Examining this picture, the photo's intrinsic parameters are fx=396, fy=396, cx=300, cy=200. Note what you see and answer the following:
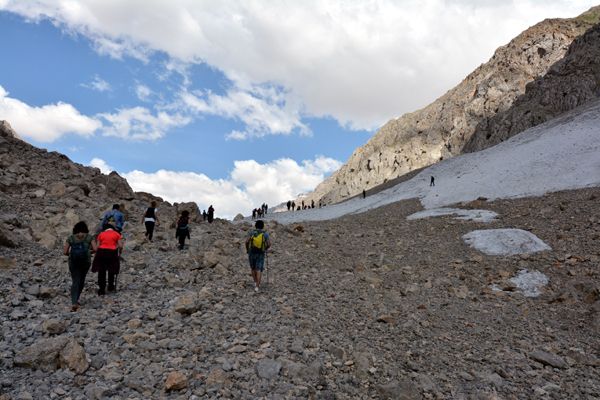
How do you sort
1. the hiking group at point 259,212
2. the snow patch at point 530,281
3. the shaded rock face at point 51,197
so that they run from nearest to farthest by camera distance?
1. the snow patch at point 530,281
2. the shaded rock face at point 51,197
3. the hiking group at point 259,212

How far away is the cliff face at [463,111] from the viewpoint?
363 ft

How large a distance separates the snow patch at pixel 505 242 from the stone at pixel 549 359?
8758 mm

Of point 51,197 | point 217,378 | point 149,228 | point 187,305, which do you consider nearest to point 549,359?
point 217,378

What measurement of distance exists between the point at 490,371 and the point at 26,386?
8142 mm

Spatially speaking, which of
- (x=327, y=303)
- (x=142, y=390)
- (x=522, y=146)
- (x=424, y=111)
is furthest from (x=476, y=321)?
(x=424, y=111)

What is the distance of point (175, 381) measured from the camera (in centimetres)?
601

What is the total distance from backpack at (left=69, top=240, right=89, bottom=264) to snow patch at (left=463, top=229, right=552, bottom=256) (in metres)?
15.7

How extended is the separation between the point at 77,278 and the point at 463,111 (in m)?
129

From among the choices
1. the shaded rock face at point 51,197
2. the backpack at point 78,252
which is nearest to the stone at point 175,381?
the backpack at point 78,252

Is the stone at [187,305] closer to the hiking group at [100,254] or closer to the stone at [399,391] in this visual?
the hiking group at [100,254]

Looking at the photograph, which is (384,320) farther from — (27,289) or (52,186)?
(52,186)

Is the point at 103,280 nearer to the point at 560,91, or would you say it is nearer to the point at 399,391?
the point at 399,391

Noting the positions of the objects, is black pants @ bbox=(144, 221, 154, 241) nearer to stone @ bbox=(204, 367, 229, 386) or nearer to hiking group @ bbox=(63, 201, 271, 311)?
hiking group @ bbox=(63, 201, 271, 311)

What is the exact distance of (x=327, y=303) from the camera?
1086 centimetres
